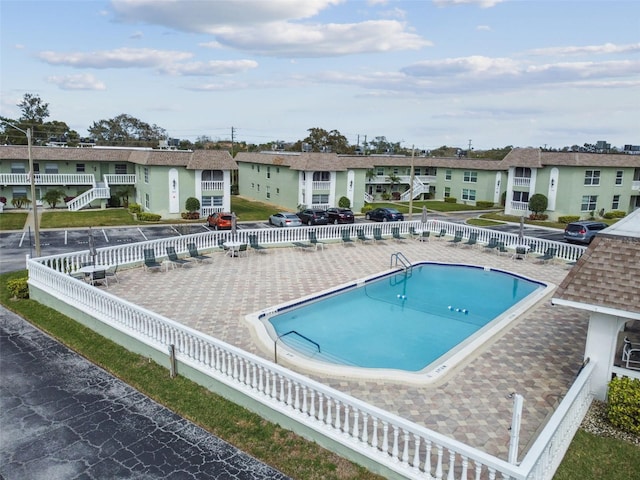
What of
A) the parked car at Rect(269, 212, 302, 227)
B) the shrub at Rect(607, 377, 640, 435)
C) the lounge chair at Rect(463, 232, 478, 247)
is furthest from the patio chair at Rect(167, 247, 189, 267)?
the shrub at Rect(607, 377, 640, 435)

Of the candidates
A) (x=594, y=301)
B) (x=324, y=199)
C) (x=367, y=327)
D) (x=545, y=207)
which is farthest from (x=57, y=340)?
(x=545, y=207)

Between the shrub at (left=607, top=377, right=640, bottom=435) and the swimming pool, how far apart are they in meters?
3.77

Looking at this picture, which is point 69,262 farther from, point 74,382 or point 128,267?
point 74,382

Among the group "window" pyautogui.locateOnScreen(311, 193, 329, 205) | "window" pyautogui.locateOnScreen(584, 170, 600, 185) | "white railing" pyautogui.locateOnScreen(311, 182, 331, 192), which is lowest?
"window" pyautogui.locateOnScreen(311, 193, 329, 205)

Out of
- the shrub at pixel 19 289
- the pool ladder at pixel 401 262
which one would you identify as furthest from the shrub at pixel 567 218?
the shrub at pixel 19 289

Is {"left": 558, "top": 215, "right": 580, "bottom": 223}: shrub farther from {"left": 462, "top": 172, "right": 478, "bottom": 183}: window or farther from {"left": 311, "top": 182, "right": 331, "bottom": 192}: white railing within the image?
{"left": 311, "top": 182, "right": 331, "bottom": 192}: white railing

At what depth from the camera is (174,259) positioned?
22.6 m

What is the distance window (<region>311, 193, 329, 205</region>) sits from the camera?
48.7 m

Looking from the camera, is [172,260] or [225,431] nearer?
[225,431]

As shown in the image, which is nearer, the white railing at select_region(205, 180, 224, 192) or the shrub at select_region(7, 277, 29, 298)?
the shrub at select_region(7, 277, 29, 298)

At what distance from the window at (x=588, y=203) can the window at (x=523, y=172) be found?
574 centimetres

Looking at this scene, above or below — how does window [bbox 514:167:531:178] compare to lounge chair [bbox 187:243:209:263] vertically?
above

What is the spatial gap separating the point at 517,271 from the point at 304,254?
11447 mm

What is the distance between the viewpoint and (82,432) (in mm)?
9984
